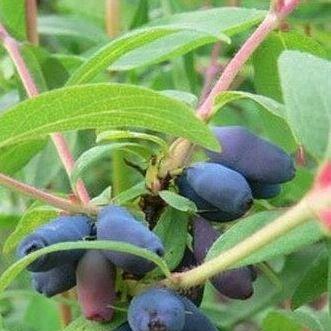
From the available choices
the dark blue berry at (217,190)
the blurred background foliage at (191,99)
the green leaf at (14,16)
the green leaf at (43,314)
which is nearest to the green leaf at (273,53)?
the blurred background foliage at (191,99)

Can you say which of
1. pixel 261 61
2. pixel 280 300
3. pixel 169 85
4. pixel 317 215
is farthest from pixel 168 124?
pixel 169 85

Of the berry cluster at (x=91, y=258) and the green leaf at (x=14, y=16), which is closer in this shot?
the berry cluster at (x=91, y=258)

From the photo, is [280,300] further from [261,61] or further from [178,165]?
[178,165]

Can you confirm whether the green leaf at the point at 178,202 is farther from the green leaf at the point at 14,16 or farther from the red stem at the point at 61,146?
the green leaf at the point at 14,16

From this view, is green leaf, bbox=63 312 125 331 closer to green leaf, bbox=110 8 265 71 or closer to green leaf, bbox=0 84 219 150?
green leaf, bbox=0 84 219 150

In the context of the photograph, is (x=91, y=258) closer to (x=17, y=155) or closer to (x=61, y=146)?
(x=61, y=146)

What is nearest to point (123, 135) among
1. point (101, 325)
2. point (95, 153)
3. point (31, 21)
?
point (95, 153)

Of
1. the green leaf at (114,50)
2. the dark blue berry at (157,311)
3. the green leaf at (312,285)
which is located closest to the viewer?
the dark blue berry at (157,311)
